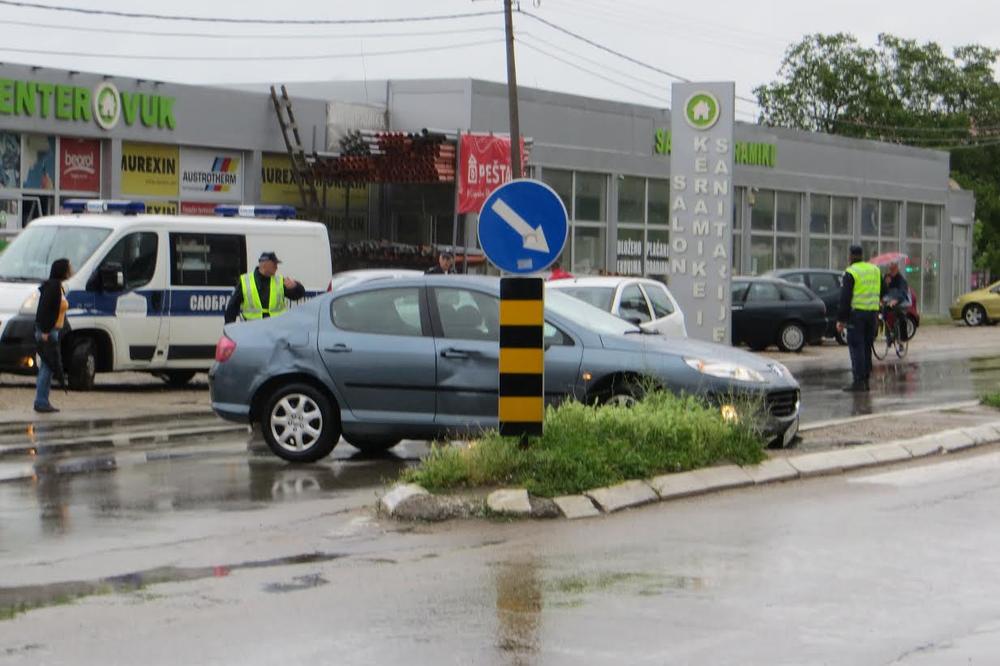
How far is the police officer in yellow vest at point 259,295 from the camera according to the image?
59.6 ft

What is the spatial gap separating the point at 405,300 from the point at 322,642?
7014 mm

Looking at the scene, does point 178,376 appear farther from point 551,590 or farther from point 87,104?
point 551,590

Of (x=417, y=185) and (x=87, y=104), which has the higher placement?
(x=87, y=104)

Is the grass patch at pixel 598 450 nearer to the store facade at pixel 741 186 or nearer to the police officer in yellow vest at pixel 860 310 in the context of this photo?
the police officer in yellow vest at pixel 860 310

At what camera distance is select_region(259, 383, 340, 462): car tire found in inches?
552

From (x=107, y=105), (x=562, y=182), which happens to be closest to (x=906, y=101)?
(x=562, y=182)

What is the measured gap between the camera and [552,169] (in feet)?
133

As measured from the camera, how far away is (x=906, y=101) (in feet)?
299

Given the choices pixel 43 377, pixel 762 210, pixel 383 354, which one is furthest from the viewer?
pixel 762 210

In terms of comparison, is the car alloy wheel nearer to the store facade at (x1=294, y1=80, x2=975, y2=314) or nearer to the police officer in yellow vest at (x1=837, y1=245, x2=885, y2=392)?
the store facade at (x1=294, y1=80, x2=975, y2=314)

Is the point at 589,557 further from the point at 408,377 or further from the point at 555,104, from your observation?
the point at 555,104

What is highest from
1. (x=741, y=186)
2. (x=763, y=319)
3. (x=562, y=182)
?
(x=741, y=186)

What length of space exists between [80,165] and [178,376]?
905 cm

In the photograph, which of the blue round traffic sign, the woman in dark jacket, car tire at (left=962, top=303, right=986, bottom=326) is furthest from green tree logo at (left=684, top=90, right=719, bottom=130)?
car tire at (left=962, top=303, right=986, bottom=326)
